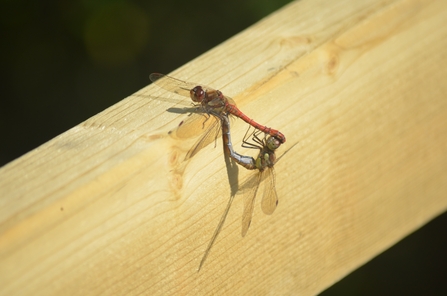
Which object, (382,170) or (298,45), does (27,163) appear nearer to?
(298,45)

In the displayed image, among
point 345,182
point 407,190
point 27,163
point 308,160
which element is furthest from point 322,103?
point 27,163

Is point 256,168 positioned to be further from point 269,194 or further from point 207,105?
point 207,105

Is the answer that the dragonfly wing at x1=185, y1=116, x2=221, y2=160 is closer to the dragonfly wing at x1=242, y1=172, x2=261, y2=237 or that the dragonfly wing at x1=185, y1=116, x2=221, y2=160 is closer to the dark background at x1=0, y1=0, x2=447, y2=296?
the dragonfly wing at x1=242, y1=172, x2=261, y2=237

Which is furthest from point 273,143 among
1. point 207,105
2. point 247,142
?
point 207,105

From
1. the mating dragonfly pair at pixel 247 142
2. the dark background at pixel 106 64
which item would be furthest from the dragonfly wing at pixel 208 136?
the dark background at pixel 106 64

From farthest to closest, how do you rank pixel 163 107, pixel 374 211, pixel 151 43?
pixel 151 43, pixel 374 211, pixel 163 107

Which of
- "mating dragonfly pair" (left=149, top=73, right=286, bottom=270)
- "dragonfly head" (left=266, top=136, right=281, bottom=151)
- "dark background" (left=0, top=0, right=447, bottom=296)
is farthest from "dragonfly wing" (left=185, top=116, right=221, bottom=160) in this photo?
"dark background" (left=0, top=0, right=447, bottom=296)

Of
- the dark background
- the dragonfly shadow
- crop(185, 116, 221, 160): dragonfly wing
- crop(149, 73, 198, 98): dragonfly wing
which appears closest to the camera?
crop(185, 116, 221, 160): dragonfly wing
